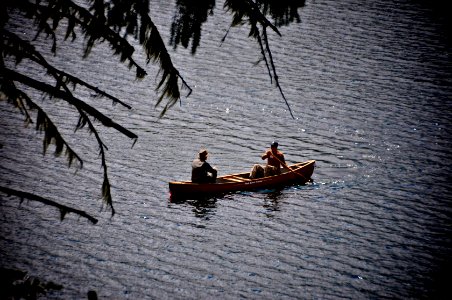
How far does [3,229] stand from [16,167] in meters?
4.43

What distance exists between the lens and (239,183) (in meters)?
18.7

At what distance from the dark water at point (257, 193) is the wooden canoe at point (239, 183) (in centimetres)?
38

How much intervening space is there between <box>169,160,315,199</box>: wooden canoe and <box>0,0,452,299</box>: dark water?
383mm

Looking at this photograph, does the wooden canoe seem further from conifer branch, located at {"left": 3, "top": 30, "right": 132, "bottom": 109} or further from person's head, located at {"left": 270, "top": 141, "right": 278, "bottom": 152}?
conifer branch, located at {"left": 3, "top": 30, "right": 132, "bottom": 109}

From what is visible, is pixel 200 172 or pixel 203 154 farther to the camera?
pixel 200 172

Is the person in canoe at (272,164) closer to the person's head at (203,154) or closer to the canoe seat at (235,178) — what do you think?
the canoe seat at (235,178)

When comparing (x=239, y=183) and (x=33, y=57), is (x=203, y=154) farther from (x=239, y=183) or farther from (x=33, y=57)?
(x=33, y=57)

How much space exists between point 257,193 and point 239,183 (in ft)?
2.67

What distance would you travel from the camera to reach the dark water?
14.0 meters

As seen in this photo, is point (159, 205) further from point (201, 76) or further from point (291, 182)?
point (201, 76)

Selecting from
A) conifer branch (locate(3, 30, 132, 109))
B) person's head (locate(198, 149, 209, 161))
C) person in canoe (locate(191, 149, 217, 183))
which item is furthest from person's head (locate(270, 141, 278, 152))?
conifer branch (locate(3, 30, 132, 109))

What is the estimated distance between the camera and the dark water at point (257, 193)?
14.0m

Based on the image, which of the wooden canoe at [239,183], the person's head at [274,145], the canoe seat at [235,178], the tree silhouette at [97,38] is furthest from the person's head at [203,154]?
the tree silhouette at [97,38]

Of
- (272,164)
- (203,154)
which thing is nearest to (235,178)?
(272,164)
